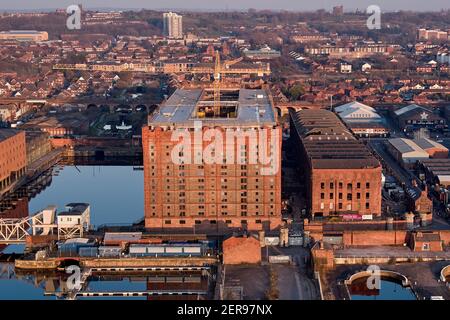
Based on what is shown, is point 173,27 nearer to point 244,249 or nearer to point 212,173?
point 212,173

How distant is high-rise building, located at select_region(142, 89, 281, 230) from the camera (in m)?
16.7

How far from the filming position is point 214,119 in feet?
56.6

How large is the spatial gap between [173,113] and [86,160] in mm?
10167

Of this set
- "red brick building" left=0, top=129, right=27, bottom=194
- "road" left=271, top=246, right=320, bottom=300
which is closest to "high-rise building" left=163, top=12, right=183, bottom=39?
"red brick building" left=0, top=129, right=27, bottom=194

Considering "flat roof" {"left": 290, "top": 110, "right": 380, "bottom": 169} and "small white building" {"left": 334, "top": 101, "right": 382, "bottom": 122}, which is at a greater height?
"flat roof" {"left": 290, "top": 110, "right": 380, "bottom": 169}

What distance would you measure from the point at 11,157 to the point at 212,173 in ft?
26.5

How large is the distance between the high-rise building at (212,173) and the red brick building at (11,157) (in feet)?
21.2

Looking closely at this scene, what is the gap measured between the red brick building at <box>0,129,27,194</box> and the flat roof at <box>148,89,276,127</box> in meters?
4.93

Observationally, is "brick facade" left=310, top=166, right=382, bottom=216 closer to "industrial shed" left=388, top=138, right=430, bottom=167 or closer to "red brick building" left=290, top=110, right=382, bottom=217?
"red brick building" left=290, top=110, right=382, bottom=217

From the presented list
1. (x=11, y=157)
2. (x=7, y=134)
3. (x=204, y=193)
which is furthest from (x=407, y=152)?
(x=7, y=134)

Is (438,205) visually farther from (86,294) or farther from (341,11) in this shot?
(341,11)

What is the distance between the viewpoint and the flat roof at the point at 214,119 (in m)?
16.9

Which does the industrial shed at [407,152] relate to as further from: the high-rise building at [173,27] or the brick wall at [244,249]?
the high-rise building at [173,27]
